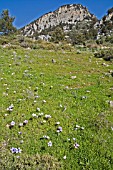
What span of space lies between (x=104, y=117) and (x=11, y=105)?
3.82 meters

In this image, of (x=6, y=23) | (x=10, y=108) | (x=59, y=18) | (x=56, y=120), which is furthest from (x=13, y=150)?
(x=59, y=18)

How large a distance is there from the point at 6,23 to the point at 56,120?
48.0m

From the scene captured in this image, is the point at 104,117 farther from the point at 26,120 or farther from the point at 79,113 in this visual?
the point at 26,120

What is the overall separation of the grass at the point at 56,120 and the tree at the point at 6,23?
40.4 meters

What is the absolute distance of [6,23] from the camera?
53.1 meters

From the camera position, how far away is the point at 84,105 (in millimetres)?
10406

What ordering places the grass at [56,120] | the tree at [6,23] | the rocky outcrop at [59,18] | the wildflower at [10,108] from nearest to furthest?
the grass at [56,120], the wildflower at [10,108], the tree at [6,23], the rocky outcrop at [59,18]

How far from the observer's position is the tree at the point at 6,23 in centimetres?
5294

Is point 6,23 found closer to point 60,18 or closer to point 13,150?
point 13,150

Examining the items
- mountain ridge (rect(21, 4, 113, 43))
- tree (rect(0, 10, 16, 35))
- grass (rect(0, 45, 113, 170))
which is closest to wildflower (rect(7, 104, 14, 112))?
grass (rect(0, 45, 113, 170))

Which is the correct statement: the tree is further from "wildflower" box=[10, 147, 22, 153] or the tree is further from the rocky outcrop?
the rocky outcrop

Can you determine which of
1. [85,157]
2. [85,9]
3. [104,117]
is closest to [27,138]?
[85,157]

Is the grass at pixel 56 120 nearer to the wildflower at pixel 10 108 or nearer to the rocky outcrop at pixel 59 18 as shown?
the wildflower at pixel 10 108

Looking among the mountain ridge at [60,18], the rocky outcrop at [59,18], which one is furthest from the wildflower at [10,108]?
the rocky outcrop at [59,18]
